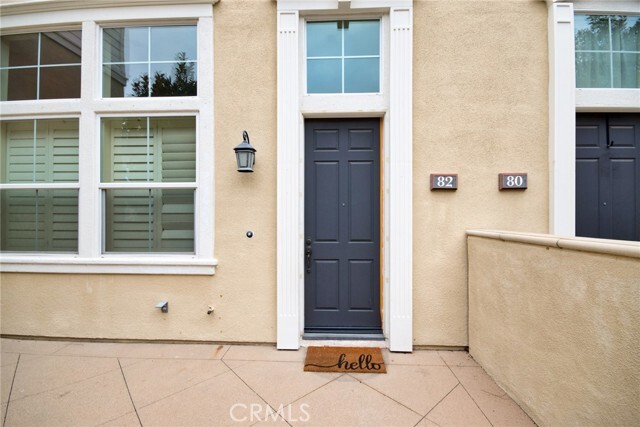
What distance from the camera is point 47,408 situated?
6.84ft

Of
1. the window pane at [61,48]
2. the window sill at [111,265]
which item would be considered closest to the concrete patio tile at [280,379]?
the window sill at [111,265]

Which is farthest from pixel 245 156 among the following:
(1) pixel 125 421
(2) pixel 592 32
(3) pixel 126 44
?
(2) pixel 592 32

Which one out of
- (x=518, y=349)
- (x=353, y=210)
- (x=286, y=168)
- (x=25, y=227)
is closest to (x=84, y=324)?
(x=25, y=227)

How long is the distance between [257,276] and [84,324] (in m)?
2.09

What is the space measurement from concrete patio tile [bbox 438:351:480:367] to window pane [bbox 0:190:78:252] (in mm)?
4358

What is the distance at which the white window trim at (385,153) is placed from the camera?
2.85 m

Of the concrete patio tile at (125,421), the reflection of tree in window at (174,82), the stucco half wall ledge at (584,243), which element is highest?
the reflection of tree in window at (174,82)

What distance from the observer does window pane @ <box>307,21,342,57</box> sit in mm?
3055

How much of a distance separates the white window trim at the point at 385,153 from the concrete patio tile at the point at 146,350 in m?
0.76

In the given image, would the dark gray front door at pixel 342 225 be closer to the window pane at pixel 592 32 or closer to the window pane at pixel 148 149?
the window pane at pixel 148 149

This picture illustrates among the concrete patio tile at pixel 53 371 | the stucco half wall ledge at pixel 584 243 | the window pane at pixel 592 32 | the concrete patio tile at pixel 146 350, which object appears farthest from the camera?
the window pane at pixel 592 32

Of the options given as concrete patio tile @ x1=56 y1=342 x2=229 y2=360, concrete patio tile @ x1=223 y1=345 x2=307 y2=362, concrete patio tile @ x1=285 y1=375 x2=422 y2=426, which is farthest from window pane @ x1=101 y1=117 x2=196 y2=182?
concrete patio tile @ x1=285 y1=375 x2=422 y2=426

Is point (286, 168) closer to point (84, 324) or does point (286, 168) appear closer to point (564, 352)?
point (564, 352)

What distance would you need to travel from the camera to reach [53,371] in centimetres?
253
